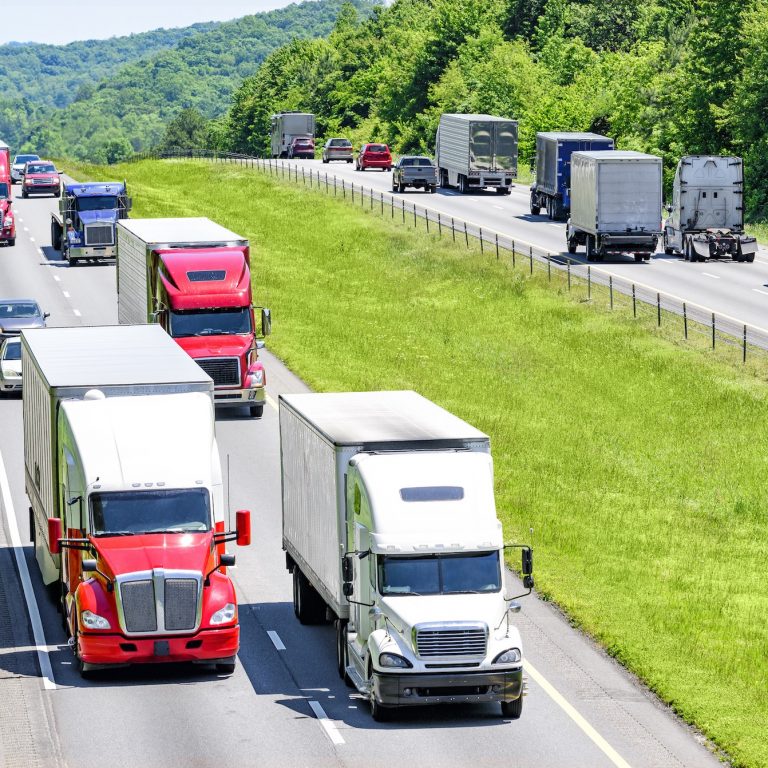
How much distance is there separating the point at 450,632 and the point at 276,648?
4.94 metres

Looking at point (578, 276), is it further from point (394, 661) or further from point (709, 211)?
point (394, 661)

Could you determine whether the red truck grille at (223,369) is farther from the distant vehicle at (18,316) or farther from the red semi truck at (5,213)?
the red semi truck at (5,213)

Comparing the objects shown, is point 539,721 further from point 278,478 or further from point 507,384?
point 507,384

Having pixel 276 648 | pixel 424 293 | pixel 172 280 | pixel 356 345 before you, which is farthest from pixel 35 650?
pixel 424 293

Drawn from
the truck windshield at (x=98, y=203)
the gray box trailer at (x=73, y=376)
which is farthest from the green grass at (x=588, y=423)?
the gray box trailer at (x=73, y=376)

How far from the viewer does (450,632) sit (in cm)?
1906

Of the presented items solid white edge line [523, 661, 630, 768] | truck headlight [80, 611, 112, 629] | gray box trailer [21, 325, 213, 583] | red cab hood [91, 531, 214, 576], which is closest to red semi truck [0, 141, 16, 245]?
gray box trailer [21, 325, 213, 583]

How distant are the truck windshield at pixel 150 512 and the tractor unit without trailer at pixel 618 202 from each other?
41.7m

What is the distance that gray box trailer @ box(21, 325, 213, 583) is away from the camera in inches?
910

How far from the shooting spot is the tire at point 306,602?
24.0m

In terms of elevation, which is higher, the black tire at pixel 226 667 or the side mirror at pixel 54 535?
the side mirror at pixel 54 535

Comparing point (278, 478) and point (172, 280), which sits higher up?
point (172, 280)

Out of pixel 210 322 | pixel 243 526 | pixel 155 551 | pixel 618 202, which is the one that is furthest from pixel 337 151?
pixel 155 551

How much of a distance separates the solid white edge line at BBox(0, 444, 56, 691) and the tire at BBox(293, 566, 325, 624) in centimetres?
376
